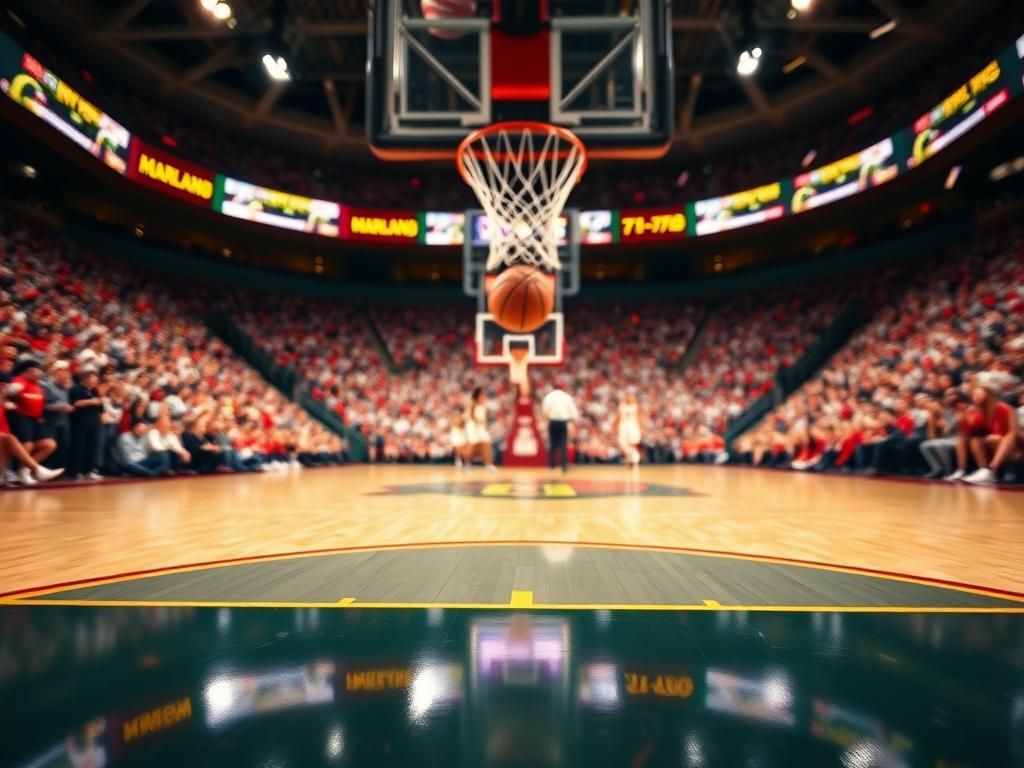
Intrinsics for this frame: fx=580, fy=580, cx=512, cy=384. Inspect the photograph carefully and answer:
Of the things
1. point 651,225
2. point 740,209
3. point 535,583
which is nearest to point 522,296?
point 535,583

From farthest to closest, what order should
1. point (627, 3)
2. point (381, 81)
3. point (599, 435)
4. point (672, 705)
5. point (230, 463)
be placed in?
point (599, 435) < point (627, 3) < point (230, 463) < point (381, 81) < point (672, 705)

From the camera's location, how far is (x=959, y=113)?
471 inches

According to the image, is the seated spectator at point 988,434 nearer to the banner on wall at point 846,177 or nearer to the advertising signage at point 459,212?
the advertising signage at point 459,212

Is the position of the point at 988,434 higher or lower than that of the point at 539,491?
higher

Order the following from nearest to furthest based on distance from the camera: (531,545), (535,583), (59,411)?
(535,583) < (531,545) < (59,411)

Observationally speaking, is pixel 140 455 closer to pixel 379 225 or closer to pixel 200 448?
pixel 200 448

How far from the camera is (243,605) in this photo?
77.0 inches

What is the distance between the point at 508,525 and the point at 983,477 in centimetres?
680

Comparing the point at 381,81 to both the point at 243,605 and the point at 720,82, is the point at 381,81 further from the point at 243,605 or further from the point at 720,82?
the point at 720,82

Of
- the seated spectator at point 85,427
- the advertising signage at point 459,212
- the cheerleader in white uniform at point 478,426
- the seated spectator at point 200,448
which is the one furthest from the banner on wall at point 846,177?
the seated spectator at point 85,427

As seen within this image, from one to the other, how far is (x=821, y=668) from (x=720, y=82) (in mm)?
19297

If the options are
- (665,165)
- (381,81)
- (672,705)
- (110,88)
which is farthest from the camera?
(665,165)

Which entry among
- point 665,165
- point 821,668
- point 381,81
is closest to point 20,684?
point 821,668

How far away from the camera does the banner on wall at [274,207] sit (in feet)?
52.3
